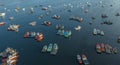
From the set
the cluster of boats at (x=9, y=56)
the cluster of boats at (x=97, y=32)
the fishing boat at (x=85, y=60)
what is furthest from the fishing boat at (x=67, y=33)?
the cluster of boats at (x=9, y=56)

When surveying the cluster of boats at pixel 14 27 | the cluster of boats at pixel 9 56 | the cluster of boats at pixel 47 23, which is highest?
the cluster of boats at pixel 47 23

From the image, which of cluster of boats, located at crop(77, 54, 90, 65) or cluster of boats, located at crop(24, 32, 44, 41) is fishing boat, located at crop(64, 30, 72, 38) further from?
cluster of boats, located at crop(77, 54, 90, 65)

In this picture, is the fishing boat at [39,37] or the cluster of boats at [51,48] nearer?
the cluster of boats at [51,48]

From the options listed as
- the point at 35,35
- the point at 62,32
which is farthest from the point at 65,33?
the point at 35,35

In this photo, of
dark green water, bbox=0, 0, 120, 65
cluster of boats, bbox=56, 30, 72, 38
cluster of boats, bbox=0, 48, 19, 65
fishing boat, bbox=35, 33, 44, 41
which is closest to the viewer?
cluster of boats, bbox=0, 48, 19, 65

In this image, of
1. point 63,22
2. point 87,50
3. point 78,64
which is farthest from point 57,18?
point 78,64

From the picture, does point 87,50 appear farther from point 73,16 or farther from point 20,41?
point 73,16

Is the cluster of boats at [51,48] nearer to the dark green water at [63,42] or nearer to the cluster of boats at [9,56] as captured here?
the dark green water at [63,42]

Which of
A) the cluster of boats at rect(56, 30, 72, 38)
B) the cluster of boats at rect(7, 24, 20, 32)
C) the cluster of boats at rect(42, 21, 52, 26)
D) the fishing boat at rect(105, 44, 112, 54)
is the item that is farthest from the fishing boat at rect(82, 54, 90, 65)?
the cluster of boats at rect(7, 24, 20, 32)
